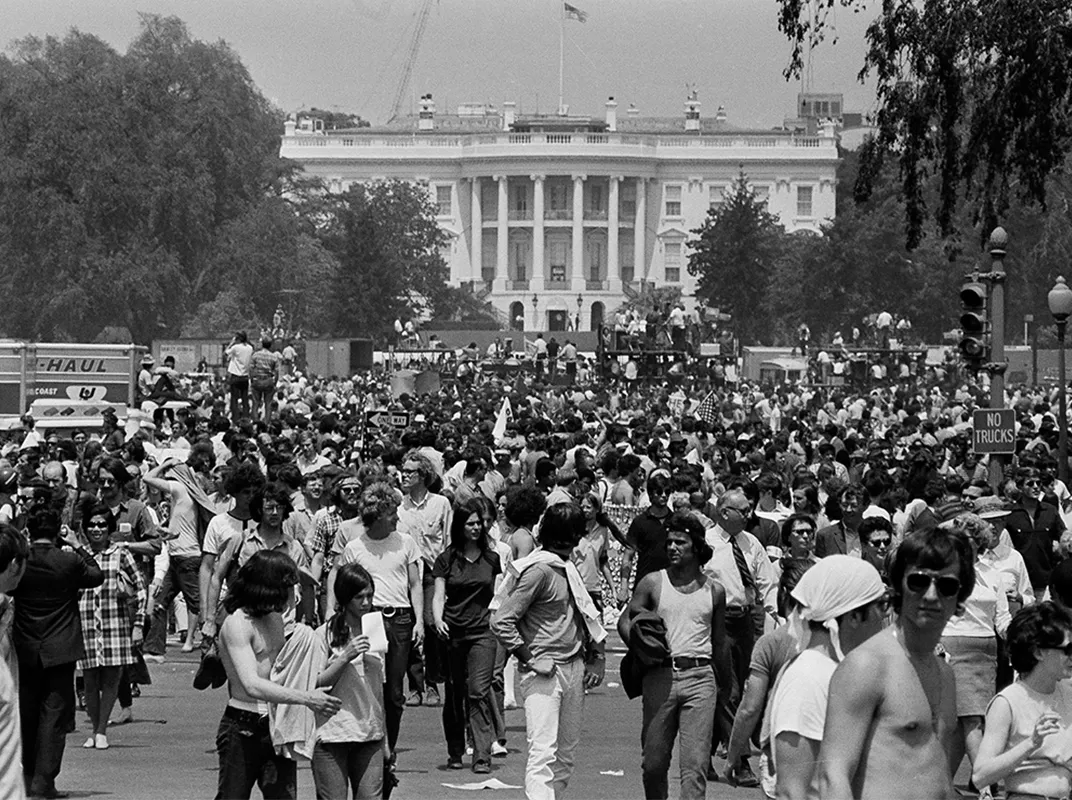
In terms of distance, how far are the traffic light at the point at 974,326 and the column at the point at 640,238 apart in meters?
129

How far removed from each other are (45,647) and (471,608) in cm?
225

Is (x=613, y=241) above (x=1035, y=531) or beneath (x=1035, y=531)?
above

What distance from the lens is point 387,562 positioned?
11.7 m

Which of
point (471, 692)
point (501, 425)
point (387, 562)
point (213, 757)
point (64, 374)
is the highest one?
point (64, 374)

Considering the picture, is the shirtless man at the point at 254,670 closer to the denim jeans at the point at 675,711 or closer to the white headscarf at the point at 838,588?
the denim jeans at the point at 675,711

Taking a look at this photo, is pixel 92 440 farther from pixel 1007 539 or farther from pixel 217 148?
pixel 217 148

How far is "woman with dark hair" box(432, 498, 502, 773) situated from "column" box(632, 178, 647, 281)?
140 metres

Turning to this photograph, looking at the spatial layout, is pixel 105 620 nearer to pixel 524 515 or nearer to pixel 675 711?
pixel 524 515

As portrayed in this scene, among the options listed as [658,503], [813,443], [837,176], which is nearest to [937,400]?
[813,443]

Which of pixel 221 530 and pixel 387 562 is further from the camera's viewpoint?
pixel 221 530

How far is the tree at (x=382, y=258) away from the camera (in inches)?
3711

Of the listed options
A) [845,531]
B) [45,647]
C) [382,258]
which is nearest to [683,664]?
[45,647]

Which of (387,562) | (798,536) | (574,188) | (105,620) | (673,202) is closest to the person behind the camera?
(798,536)

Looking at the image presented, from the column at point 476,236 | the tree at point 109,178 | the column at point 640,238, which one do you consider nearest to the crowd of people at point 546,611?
the tree at point 109,178
